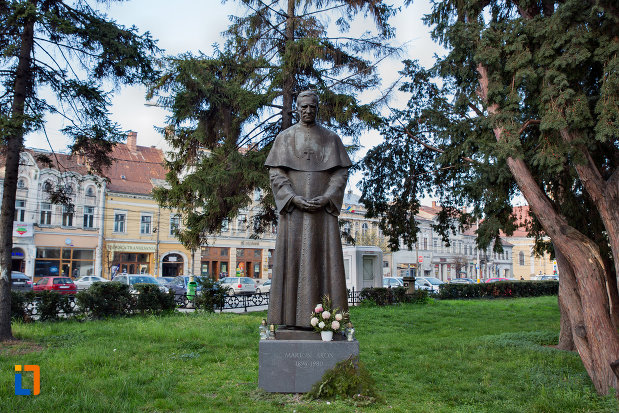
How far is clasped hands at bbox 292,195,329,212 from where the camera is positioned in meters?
6.12

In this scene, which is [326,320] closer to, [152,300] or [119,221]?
[152,300]

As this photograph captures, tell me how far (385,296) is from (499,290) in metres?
12.3

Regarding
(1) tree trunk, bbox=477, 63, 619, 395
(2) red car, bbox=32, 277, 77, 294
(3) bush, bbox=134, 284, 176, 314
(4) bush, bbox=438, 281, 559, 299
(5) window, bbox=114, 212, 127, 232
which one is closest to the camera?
(1) tree trunk, bbox=477, 63, 619, 395

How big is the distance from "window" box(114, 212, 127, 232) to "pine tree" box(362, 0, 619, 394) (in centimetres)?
3490

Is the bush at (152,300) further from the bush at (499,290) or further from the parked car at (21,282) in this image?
the parked car at (21,282)

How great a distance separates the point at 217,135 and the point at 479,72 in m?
8.49

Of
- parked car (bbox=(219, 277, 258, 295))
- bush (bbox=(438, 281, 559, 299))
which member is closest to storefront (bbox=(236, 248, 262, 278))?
parked car (bbox=(219, 277, 258, 295))

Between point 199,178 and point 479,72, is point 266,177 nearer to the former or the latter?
point 199,178

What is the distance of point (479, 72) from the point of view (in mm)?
10047

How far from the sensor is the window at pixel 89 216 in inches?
1604

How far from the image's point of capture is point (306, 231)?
20.5 ft

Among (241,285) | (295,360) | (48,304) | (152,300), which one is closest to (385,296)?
(152,300)

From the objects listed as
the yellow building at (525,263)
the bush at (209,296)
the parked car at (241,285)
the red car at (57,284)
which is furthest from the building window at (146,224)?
the yellow building at (525,263)

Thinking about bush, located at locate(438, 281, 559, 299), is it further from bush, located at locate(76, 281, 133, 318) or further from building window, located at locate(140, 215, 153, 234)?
building window, located at locate(140, 215, 153, 234)
